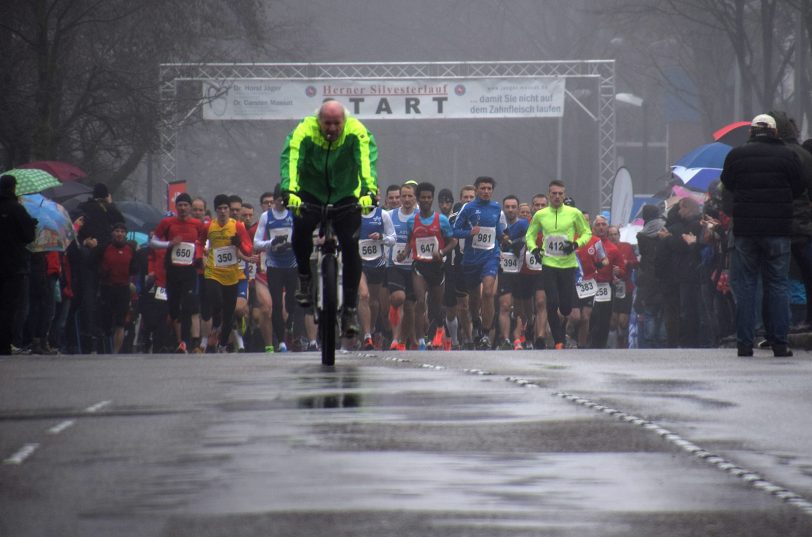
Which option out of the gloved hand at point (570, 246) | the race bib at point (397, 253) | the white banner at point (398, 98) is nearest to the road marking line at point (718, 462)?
the race bib at point (397, 253)

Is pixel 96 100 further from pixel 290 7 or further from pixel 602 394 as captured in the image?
pixel 290 7

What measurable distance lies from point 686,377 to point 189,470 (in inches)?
215

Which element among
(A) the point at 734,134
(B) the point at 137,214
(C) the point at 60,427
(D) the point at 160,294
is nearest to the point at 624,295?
(A) the point at 734,134

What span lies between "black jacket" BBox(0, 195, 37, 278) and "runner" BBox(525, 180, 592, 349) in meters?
6.36

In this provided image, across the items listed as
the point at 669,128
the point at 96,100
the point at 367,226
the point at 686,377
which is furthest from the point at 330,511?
the point at 669,128

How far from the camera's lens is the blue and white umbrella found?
2477cm

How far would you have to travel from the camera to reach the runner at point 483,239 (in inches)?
883

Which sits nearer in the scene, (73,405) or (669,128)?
(73,405)

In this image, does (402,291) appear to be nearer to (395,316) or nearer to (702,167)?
(395,316)

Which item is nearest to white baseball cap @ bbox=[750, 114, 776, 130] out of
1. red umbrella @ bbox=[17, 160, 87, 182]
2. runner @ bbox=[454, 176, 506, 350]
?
runner @ bbox=[454, 176, 506, 350]

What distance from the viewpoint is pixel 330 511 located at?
20.9 feet

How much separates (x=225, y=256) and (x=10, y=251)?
3650 millimetres

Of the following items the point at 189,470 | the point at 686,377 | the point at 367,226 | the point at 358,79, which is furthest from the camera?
the point at 358,79

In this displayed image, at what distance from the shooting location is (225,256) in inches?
843
